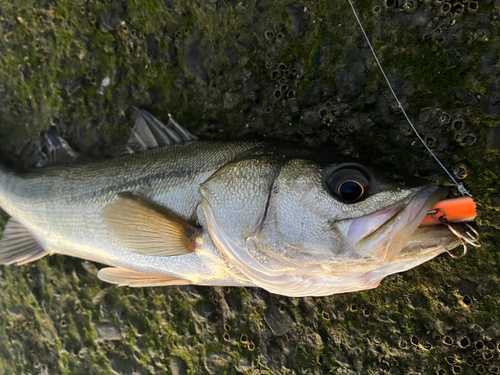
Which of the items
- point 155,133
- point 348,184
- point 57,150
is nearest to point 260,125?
point 155,133

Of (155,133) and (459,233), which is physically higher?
(155,133)

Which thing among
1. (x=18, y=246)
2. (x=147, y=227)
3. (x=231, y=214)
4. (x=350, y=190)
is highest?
(x=350, y=190)

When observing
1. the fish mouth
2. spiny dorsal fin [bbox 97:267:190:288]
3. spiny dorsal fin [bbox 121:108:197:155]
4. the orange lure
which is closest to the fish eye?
the fish mouth

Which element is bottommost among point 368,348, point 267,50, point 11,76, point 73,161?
point 368,348

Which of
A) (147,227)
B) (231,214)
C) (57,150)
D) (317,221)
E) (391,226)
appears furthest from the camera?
(57,150)

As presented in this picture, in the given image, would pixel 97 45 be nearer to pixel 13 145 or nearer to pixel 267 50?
pixel 13 145

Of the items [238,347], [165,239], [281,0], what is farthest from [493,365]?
[281,0]

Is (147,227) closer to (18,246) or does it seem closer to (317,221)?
(317,221)
